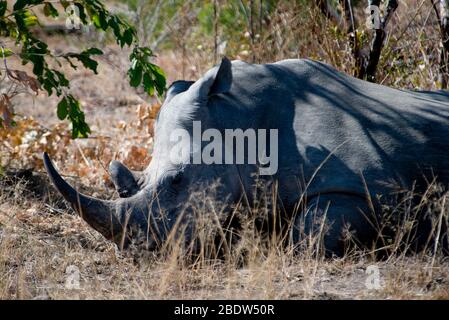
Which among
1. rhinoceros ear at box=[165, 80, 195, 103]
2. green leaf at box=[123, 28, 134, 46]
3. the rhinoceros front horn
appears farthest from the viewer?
green leaf at box=[123, 28, 134, 46]

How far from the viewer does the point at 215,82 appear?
17.5 ft

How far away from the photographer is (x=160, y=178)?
16.7 feet

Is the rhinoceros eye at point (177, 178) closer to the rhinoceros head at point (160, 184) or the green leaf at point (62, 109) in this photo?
the rhinoceros head at point (160, 184)

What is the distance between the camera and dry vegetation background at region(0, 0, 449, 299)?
4.40 m

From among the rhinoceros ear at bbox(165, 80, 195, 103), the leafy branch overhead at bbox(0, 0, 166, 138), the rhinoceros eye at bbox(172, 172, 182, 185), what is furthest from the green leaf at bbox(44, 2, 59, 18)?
the rhinoceros eye at bbox(172, 172, 182, 185)

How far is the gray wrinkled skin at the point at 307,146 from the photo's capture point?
16.4 ft

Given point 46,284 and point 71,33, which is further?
point 71,33

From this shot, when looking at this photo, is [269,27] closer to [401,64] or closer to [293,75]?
[401,64]

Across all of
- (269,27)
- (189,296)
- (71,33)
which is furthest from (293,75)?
(71,33)

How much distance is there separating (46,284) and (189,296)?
0.96 meters

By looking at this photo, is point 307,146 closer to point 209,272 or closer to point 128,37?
point 209,272

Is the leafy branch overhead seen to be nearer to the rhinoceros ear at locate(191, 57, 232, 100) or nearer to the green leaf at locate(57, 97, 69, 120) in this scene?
the green leaf at locate(57, 97, 69, 120)

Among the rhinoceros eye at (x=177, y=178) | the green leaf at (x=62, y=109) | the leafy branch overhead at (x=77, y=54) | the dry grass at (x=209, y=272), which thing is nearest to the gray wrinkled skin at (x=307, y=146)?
the rhinoceros eye at (x=177, y=178)

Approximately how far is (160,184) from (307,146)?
983 mm
